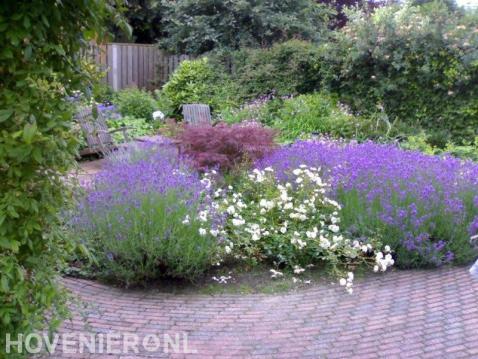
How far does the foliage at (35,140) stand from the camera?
247cm

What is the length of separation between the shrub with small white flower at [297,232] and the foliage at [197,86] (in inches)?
326

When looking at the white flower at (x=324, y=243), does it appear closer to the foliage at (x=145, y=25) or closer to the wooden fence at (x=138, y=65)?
the wooden fence at (x=138, y=65)

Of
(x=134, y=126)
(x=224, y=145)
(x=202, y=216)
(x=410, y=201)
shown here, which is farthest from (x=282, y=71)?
(x=202, y=216)

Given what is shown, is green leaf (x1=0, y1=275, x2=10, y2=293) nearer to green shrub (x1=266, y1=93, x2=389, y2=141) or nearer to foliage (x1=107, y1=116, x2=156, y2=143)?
green shrub (x1=266, y1=93, x2=389, y2=141)

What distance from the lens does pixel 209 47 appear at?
16031 mm

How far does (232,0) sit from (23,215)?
43.9 feet

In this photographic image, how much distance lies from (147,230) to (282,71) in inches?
368

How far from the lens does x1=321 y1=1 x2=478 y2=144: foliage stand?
11.1 metres

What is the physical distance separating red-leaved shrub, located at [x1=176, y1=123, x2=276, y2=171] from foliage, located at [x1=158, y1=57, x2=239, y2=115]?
6.51 m

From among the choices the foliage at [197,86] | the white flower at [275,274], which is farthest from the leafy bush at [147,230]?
the foliage at [197,86]

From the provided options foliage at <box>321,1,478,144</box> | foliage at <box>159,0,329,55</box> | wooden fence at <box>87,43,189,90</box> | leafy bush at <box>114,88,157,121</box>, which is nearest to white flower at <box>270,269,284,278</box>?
foliage at <box>321,1,478,144</box>

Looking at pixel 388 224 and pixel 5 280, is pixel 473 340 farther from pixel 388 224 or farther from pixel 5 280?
pixel 5 280

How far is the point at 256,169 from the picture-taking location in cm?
643

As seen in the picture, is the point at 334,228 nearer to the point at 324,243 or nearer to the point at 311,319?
the point at 324,243
